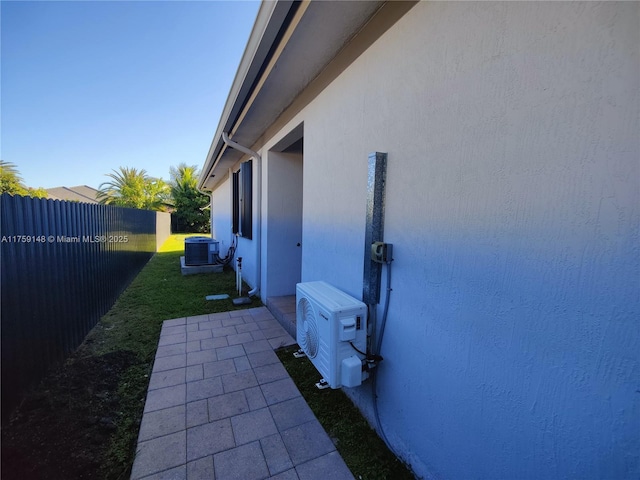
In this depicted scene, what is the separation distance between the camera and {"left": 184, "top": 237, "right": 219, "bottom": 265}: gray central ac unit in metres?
7.50

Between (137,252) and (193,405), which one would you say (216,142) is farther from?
(193,405)

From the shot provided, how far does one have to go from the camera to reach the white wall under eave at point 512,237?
0.81 metres

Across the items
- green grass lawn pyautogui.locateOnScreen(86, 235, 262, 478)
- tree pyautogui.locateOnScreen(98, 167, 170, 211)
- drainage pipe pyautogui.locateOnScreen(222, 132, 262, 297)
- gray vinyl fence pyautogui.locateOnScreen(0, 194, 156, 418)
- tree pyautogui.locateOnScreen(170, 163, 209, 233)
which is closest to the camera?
green grass lawn pyautogui.locateOnScreen(86, 235, 262, 478)

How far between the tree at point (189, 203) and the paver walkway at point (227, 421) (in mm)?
23048

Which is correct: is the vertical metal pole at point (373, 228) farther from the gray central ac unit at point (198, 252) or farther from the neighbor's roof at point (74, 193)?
the neighbor's roof at point (74, 193)

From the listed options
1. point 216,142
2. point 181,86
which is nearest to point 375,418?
point 216,142

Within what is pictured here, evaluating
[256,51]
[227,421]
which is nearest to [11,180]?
[256,51]

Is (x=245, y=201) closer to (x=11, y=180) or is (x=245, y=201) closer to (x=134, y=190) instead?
(x=11, y=180)

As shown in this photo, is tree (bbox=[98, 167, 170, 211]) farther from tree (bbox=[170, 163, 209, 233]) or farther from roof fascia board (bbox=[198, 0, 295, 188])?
roof fascia board (bbox=[198, 0, 295, 188])

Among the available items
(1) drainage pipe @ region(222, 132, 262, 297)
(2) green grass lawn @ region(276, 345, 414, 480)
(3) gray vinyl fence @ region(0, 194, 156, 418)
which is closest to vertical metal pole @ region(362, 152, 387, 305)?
(2) green grass lawn @ region(276, 345, 414, 480)

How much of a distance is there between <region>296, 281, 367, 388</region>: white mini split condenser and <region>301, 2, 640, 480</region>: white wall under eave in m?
0.23

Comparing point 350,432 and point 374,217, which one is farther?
point 350,432

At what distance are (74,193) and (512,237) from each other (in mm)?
43820

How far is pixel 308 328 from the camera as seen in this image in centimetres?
218
